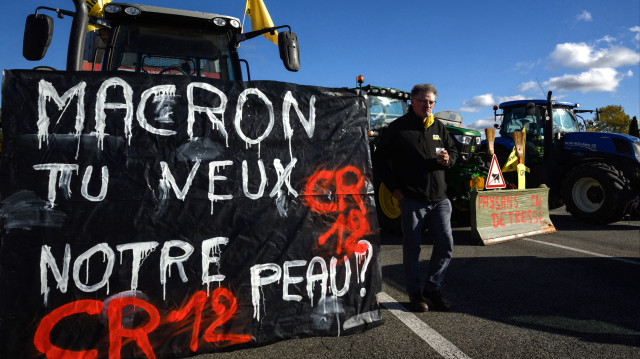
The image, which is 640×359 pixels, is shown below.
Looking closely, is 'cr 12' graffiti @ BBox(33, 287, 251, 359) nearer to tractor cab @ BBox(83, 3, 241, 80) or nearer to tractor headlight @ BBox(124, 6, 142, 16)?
tractor cab @ BBox(83, 3, 241, 80)

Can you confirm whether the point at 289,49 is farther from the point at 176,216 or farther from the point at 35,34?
the point at 176,216

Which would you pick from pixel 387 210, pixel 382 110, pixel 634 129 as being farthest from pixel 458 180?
pixel 634 129

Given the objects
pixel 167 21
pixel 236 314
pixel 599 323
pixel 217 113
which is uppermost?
pixel 167 21

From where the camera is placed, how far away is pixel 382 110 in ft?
28.7

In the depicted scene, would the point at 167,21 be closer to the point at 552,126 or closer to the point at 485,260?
the point at 485,260

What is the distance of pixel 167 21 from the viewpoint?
15.1 feet

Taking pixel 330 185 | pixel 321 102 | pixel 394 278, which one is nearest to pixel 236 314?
pixel 330 185

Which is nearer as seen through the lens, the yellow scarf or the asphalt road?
the asphalt road

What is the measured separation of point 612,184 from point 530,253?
347 cm

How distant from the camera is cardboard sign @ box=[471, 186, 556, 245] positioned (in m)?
6.43

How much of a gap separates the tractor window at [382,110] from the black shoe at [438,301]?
5.34 m

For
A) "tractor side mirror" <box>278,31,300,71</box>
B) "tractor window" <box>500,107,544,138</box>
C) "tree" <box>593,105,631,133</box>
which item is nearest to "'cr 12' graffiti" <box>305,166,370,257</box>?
"tractor side mirror" <box>278,31,300,71</box>

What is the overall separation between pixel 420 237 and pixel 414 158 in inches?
25.3

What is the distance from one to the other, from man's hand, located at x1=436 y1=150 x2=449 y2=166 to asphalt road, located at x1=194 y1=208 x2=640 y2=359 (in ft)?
3.96
